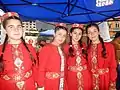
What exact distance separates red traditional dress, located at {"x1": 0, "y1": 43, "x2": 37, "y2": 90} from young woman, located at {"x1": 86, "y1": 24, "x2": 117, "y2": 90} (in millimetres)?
1217

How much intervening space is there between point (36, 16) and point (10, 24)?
8.04ft

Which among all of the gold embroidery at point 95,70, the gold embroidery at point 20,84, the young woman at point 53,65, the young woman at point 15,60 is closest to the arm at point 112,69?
the gold embroidery at point 95,70

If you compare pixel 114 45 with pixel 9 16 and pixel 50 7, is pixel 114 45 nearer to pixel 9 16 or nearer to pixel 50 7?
pixel 50 7

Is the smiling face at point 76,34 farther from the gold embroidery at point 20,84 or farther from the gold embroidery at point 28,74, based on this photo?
the gold embroidery at point 20,84

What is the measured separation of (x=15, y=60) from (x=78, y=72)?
116 centimetres

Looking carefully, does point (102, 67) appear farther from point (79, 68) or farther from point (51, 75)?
point (51, 75)

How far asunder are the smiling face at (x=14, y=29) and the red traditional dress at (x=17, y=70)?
0.10m

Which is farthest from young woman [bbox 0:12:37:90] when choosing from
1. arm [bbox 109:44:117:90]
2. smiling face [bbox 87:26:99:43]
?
arm [bbox 109:44:117:90]

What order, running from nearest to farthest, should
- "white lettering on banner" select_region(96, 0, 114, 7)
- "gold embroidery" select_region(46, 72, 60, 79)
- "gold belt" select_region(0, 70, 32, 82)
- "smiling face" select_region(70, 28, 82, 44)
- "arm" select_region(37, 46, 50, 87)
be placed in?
"gold belt" select_region(0, 70, 32, 82), "arm" select_region(37, 46, 50, 87), "gold embroidery" select_region(46, 72, 60, 79), "smiling face" select_region(70, 28, 82, 44), "white lettering on banner" select_region(96, 0, 114, 7)

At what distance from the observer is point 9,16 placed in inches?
109

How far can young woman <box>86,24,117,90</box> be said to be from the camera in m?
3.75

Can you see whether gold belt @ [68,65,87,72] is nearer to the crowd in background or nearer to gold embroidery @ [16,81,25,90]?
the crowd in background

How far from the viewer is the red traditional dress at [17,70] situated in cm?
266

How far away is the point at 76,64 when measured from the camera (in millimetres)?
3646
